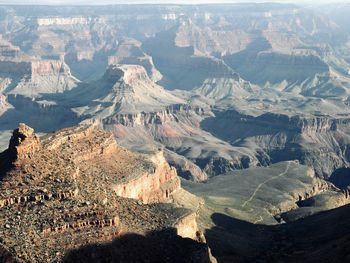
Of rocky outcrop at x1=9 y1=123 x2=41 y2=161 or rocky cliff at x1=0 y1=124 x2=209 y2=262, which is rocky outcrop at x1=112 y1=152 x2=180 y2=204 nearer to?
rocky cliff at x1=0 y1=124 x2=209 y2=262

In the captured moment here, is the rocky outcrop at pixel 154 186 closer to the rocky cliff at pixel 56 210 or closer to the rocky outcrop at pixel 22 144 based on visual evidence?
the rocky cliff at pixel 56 210

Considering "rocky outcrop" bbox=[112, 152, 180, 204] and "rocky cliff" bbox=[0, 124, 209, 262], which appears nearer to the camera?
"rocky cliff" bbox=[0, 124, 209, 262]

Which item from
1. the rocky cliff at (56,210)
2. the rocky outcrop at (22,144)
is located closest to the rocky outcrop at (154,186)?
the rocky cliff at (56,210)

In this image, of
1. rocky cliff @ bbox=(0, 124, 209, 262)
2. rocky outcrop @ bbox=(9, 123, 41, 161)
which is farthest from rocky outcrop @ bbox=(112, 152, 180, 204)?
rocky outcrop @ bbox=(9, 123, 41, 161)

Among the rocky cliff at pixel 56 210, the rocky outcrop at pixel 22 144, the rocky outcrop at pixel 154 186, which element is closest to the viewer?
the rocky cliff at pixel 56 210

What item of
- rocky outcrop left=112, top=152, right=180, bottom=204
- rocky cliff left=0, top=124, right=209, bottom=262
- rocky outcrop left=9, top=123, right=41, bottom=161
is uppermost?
rocky outcrop left=9, top=123, right=41, bottom=161

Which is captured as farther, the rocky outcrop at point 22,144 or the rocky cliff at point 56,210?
the rocky outcrop at point 22,144

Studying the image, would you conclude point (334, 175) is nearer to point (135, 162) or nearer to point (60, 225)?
point (135, 162)

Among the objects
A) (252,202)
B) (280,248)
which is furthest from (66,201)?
(252,202)

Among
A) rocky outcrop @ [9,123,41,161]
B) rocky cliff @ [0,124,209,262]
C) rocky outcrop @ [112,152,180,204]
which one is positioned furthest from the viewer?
rocky outcrop @ [112,152,180,204]

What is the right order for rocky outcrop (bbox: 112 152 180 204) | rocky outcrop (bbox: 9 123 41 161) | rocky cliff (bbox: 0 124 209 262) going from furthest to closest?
rocky outcrop (bbox: 112 152 180 204), rocky outcrop (bbox: 9 123 41 161), rocky cliff (bbox: 0 124 209 262)

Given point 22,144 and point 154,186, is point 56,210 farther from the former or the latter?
point 154,186

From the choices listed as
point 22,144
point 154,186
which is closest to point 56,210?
point 22,144
